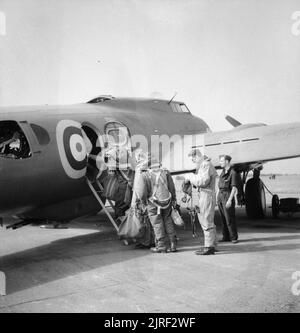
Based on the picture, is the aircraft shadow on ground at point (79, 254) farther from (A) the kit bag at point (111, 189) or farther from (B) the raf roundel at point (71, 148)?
(B) the raf roundel at point (71, 148)

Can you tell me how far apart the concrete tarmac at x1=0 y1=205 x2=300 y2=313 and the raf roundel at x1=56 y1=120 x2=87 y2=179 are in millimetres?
1755

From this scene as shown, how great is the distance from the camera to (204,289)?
564 cm

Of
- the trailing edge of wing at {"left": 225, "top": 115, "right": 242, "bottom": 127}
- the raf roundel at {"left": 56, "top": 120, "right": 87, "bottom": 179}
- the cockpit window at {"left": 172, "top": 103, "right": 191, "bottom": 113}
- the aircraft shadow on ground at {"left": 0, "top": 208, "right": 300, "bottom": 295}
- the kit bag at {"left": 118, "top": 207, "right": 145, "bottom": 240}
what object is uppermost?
the cockpit window at {"left": 172, "top": 103, "right": 191, "bottom": 113}

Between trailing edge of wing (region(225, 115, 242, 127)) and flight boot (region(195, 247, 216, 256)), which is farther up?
trailing edge of wing (region(225, 115, 242, 127))

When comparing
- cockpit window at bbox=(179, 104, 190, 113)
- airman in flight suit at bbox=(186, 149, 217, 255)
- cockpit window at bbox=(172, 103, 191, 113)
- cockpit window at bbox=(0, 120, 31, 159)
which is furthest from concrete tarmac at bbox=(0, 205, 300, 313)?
cockpit window at bbox=(179, 104, 190, 113)

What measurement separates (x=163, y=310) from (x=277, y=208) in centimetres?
1005

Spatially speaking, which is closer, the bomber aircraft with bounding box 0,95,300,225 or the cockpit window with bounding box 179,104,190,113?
the bomber aircraft with bounding box 0,95,300,225

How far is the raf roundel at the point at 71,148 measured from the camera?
8.72 meters

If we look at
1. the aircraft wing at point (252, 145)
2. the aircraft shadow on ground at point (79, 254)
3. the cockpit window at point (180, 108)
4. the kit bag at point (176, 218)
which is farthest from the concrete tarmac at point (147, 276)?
the cockpit window at point (180, 108)

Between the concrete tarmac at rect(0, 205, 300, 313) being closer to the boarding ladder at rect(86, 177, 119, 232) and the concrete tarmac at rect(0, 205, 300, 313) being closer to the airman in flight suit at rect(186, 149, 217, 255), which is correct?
the airman in flight suit at rect(186, 149, 217, 255)

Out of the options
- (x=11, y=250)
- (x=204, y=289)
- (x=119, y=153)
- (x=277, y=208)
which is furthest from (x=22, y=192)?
(x=277, y=208)

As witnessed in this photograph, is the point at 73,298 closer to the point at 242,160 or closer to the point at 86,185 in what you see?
the point at 86,185

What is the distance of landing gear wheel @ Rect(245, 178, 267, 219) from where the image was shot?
13800 millimetres

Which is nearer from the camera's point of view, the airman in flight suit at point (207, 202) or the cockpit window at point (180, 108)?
the airman in flight suit at point (207, 202)
